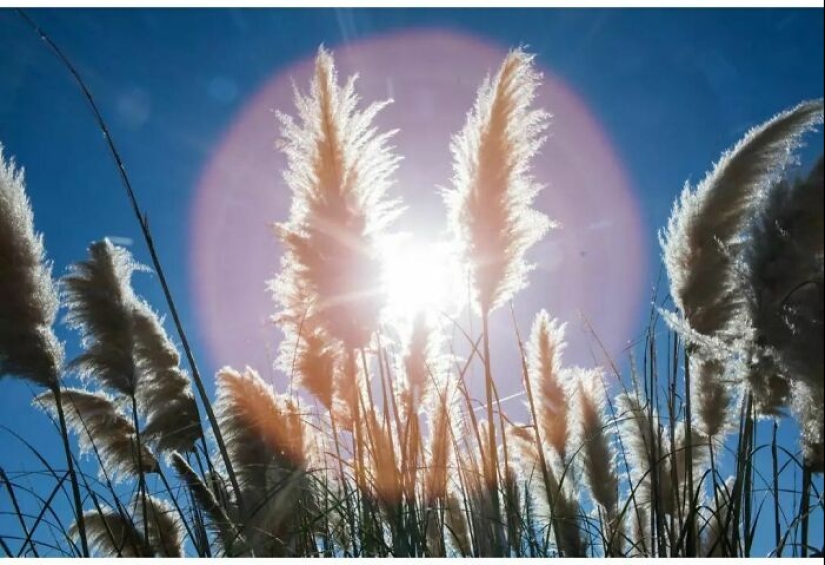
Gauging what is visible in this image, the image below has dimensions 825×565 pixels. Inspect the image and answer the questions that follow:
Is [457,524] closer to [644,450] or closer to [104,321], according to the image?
[644,450]

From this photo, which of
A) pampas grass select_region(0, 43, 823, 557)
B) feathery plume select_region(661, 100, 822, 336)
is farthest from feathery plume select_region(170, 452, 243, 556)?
feathery plume select_region(661, 100, 822, 336)

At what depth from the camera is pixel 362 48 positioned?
3338 mm

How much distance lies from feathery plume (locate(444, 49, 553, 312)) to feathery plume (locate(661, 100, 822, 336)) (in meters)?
0.63

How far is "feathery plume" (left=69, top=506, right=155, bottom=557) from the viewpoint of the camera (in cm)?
310

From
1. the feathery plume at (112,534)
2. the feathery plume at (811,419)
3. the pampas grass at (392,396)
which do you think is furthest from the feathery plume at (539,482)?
the feathery plume at (112,534)

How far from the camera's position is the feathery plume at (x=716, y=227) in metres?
2.77

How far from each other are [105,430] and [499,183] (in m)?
2.34

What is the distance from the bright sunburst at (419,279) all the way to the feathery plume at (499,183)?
131 millimetres

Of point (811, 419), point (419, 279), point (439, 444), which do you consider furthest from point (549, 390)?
point (811, 419)

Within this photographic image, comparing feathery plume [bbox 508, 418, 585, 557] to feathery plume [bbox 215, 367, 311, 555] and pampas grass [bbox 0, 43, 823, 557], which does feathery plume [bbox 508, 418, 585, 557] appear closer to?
pampas grass [bbox 0, 43, 823, 557]

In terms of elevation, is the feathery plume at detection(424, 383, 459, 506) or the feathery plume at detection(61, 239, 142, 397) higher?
the feathery plume at detection(61, 239, 142, 397)

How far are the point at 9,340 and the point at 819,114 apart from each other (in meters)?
3.20

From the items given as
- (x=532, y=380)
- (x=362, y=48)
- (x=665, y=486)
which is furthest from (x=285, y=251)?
(x=665, y=486)

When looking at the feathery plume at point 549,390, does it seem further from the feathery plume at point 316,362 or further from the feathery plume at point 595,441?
the feathery plume at point 316,362
